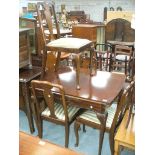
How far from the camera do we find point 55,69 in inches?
105

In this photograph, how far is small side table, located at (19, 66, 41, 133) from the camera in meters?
2.36

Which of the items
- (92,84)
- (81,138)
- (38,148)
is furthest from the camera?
(81,138)

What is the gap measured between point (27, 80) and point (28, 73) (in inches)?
8.4

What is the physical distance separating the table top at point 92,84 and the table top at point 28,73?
0.14m

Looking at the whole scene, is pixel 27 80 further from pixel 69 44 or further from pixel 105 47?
pixel 105 47

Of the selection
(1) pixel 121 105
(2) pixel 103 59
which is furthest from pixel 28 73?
(2) pixel 103 59

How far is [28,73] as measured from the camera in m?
2.54

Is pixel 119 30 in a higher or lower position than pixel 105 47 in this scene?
higher

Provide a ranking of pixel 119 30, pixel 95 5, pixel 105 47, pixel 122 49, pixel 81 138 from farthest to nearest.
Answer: pixel 95 5 < pixel 119 30 < pixel 105 47 < pixel 122 49 < pixel 81 138

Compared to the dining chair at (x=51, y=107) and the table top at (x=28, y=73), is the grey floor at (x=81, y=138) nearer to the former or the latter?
the dining chair at (x=51, y=107)

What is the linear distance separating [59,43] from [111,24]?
10.9 feet

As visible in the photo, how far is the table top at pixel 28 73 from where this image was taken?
7.79 feet
